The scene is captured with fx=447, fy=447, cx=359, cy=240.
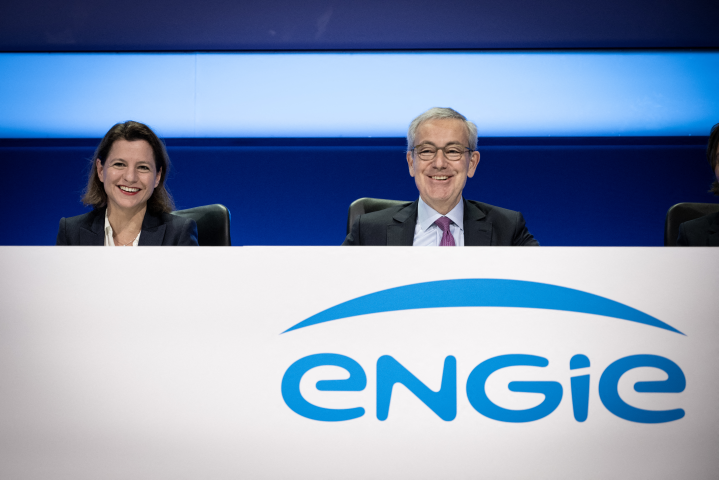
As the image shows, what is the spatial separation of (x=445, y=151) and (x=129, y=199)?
3.77ft

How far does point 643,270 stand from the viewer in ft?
2.43

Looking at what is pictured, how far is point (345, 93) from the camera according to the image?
2734 millimetres

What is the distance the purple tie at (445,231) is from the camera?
1.48 metres

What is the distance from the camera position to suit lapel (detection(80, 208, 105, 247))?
1522mm

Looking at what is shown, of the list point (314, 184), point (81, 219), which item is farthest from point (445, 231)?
point (314, 184)

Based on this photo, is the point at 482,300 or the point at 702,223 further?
the point at 702,223

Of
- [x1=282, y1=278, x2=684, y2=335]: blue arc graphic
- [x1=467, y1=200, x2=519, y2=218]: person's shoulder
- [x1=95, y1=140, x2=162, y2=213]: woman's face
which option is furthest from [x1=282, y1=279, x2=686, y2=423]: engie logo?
[x1=95, y1=140, x2=162, y2=213]: woman's face

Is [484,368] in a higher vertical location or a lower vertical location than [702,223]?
lower

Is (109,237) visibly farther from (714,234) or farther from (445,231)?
(714,234)

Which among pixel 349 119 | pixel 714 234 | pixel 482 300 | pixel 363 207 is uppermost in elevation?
pixel 349 119

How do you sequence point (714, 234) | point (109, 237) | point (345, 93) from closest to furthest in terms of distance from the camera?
point (714, 234), point (109, 237), point (345, 93)

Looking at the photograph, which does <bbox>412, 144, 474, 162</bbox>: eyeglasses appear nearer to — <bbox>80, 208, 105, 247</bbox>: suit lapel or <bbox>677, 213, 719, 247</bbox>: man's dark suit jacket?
<bbox>677, 213, 719, 247</bbox>: man's dark suit jacket

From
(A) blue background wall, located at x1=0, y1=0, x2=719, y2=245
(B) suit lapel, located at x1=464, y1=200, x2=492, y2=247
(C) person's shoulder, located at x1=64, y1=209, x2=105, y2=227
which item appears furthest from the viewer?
(A) blue background wall, located at x1=0, y1=0, x2=719, y2=245

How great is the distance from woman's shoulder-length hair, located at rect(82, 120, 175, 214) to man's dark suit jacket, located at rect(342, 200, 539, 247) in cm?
77
